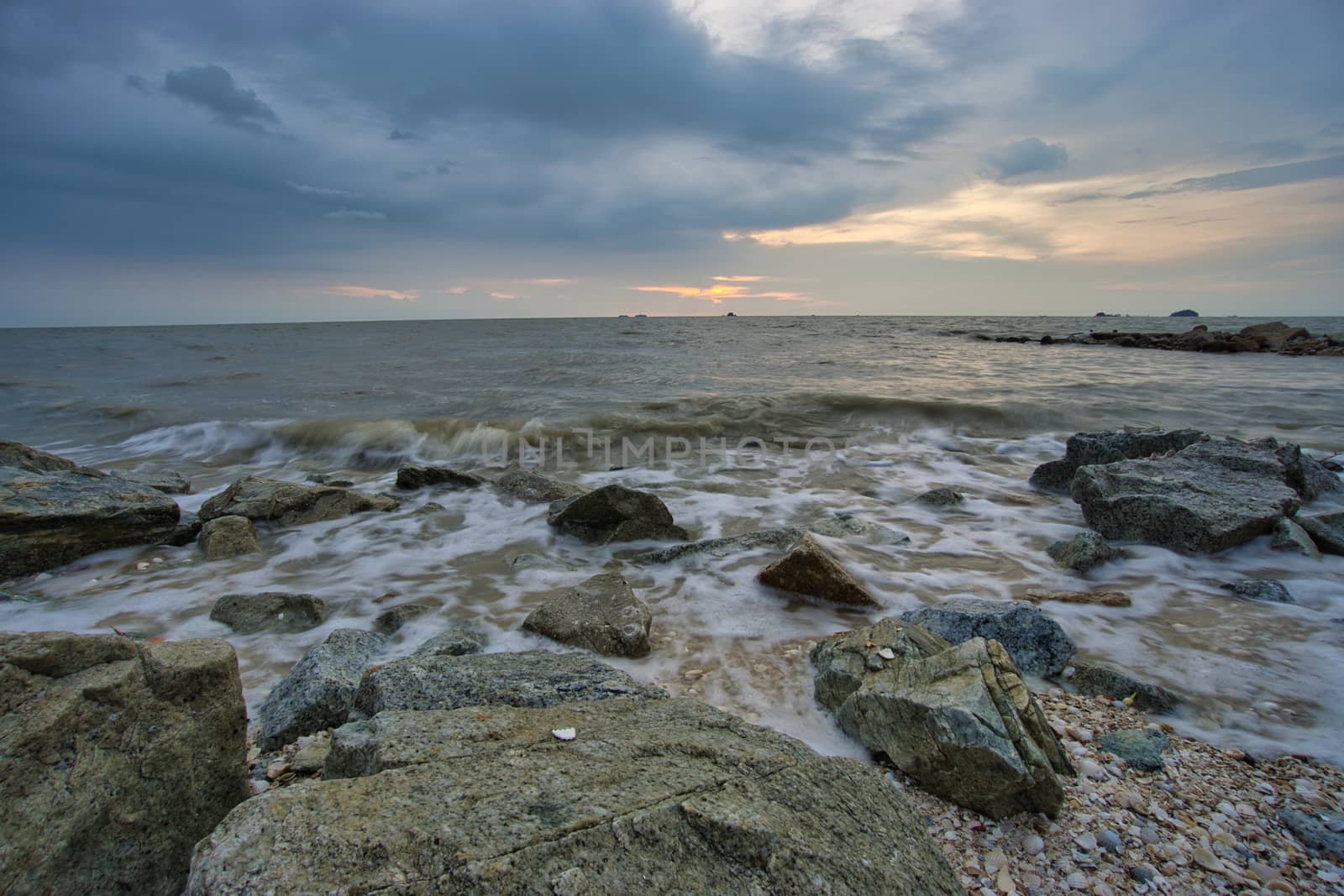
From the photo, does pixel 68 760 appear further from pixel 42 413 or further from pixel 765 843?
pixel 42 413

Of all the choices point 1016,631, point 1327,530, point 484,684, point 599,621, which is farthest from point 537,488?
point 1327,530

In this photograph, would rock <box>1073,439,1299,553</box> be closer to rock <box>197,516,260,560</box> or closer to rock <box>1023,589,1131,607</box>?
rock <box>1023,589,1131,607</box>

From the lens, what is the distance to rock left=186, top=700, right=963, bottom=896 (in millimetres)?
1193

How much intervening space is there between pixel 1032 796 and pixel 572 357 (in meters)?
24.1

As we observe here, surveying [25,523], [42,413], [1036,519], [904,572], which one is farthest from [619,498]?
[42,413]

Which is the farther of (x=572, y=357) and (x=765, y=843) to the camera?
(x=572, y=357)

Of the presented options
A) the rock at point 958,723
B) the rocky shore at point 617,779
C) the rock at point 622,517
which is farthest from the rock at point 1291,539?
the rock at point 622,517

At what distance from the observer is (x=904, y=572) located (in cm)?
449

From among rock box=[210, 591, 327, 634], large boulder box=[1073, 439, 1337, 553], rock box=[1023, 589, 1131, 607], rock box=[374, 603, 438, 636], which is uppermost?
large boulder box=[1073, 439, 1337, 553]

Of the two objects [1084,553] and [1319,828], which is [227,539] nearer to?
[1319,828]

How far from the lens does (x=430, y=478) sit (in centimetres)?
713

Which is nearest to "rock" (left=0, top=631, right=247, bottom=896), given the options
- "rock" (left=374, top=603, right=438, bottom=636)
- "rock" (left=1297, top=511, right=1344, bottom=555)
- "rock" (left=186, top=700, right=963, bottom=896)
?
"rock" (left=186, top=700, right=963, bottom=896)

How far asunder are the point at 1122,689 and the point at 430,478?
6.53 metres

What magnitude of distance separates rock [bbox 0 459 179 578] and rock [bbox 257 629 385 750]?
11.1 ft
